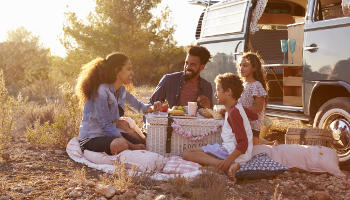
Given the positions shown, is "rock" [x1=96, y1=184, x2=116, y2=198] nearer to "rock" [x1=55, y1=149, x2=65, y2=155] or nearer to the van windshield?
"rock" [x1=55, y1=149, x2=65, y2=155]

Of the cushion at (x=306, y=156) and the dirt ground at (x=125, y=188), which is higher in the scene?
the cushion at (x=306, y=156)

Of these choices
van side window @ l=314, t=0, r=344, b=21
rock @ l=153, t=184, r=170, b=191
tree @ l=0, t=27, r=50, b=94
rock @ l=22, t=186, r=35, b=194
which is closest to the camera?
rock @ l=22, t=186, r=35, b=194

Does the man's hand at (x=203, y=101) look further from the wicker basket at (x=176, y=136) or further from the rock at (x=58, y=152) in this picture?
the rock at (x=58, y=152)

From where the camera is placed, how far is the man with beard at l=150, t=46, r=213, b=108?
5.66 metres

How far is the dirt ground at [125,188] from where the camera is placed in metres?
3.35

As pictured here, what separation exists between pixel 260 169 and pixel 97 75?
7.05 ft

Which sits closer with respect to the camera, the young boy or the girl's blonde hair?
the young boy

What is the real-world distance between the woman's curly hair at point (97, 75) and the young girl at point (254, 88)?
56.4 inches

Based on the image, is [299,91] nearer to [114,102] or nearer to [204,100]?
[204,100]

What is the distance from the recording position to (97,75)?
5.09 metres

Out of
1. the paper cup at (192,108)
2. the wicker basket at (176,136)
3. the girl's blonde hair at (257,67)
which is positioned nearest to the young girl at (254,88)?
the girl's blonde hair at (257,67)

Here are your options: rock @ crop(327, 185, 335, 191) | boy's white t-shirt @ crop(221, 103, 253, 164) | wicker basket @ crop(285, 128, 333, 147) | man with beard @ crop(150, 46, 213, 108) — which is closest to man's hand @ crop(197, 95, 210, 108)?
man with beard @ crop(150, 46, 213, 108)

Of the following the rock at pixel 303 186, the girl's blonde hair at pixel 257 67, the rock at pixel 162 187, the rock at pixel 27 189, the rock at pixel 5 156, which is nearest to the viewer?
the rock at pixel 27 189

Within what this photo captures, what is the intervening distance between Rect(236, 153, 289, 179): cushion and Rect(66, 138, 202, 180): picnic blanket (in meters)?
0.42
